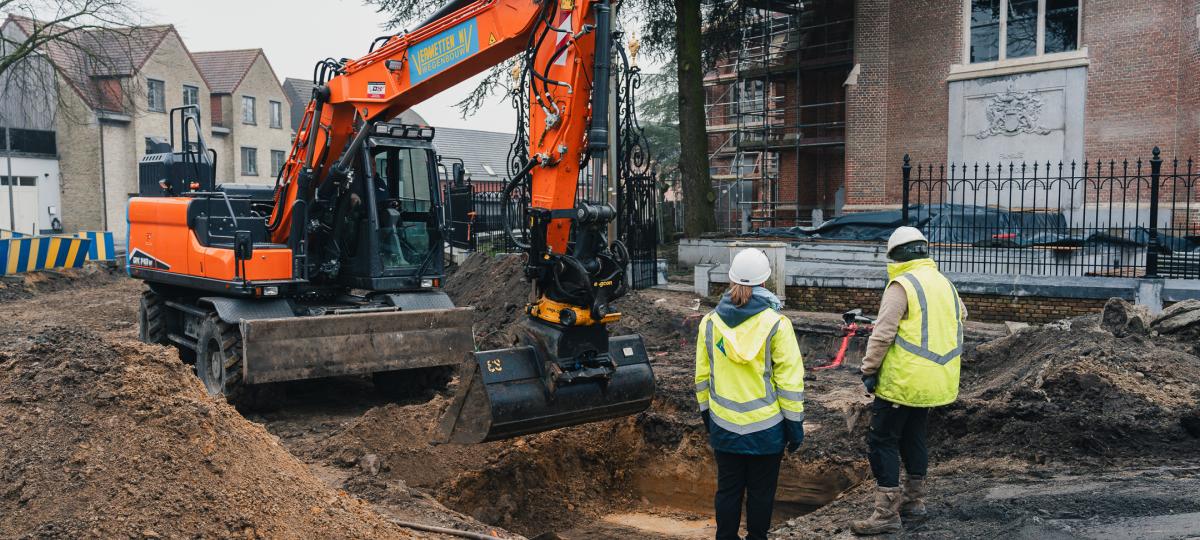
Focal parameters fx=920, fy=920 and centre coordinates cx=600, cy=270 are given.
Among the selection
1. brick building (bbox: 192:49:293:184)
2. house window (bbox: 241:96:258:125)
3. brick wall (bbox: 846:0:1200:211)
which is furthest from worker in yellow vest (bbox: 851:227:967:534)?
house window (bbox: 241:96:258:125)

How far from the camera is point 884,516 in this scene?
5.43 meters

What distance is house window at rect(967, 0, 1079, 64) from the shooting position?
65.3 ft

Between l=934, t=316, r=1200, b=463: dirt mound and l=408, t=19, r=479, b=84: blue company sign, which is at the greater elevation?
l=408, t=19, r=479, b=84: blue company sign

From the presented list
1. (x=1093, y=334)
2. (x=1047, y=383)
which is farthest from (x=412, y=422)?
(x=1093, y=334)

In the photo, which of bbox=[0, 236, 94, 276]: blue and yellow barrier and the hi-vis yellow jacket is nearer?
the hi-vis yellow jacket

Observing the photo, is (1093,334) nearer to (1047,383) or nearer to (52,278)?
(1047,383)

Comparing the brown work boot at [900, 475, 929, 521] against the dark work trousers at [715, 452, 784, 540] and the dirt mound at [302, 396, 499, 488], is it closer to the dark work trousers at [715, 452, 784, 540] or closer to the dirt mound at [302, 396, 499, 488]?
the dark work trousers at [715, 452, 784, 540]

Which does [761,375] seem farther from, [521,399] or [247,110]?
[247,110]

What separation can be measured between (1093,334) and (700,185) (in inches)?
516

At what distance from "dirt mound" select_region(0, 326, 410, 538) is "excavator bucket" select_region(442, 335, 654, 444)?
969mm

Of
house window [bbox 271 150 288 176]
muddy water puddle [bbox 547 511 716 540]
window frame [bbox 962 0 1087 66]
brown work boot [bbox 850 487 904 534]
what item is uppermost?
window frame [bbox 962 0 1087 66]

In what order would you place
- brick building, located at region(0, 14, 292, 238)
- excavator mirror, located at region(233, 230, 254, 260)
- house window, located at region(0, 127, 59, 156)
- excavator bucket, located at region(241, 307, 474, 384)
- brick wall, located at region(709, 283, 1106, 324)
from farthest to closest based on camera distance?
house window, located at region(0, 127, 59, 156)
brick building, located at region(0, 14, 292, 238)
brick wall, located at region(709, 283, 1106, 324)
excavator mirror, located at region(233, 230, 254, 260)
excavator bucket, located at region(241, 307, 474, 384)

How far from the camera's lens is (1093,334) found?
799cm

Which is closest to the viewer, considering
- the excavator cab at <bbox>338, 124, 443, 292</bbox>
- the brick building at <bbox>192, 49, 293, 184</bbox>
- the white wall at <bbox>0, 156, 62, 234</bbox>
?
the excavator cab at <bbox>338, 124, 443, 292</bbox>
